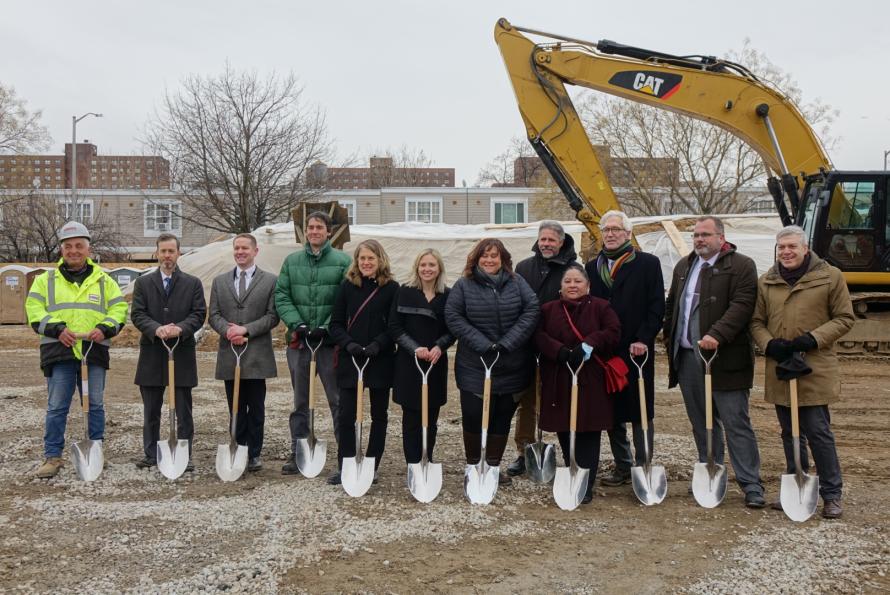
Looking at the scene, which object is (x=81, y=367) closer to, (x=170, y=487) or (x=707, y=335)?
(x=170, y=487)

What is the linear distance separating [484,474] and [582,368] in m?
1.00

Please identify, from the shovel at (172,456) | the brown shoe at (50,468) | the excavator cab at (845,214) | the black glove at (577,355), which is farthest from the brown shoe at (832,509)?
the excavator cab at (845,214)

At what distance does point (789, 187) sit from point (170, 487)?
9810 millimetres

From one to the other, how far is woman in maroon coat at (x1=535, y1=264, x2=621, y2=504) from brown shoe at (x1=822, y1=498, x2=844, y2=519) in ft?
4.69

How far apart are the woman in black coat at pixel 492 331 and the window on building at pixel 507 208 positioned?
32.5 m

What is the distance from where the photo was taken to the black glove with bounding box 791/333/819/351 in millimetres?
4891

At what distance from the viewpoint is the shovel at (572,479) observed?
5.21 m

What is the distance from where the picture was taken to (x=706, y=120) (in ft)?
37.7

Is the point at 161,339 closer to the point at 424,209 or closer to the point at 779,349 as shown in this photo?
the point at 779,349

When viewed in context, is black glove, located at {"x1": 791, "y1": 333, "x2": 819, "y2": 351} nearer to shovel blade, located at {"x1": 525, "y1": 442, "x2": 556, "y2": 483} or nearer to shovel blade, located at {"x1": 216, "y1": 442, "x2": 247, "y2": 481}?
shovel blade, located at {"x1": 525, "y1": 442, "x2": 556, "y2": 483}

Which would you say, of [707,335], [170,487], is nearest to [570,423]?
[707,335]

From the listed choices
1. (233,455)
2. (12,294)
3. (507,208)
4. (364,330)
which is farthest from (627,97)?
(507,208)

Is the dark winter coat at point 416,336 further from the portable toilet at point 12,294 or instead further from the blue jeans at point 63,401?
the portable toilet at point 12,294

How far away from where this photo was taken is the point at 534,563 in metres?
4.22
